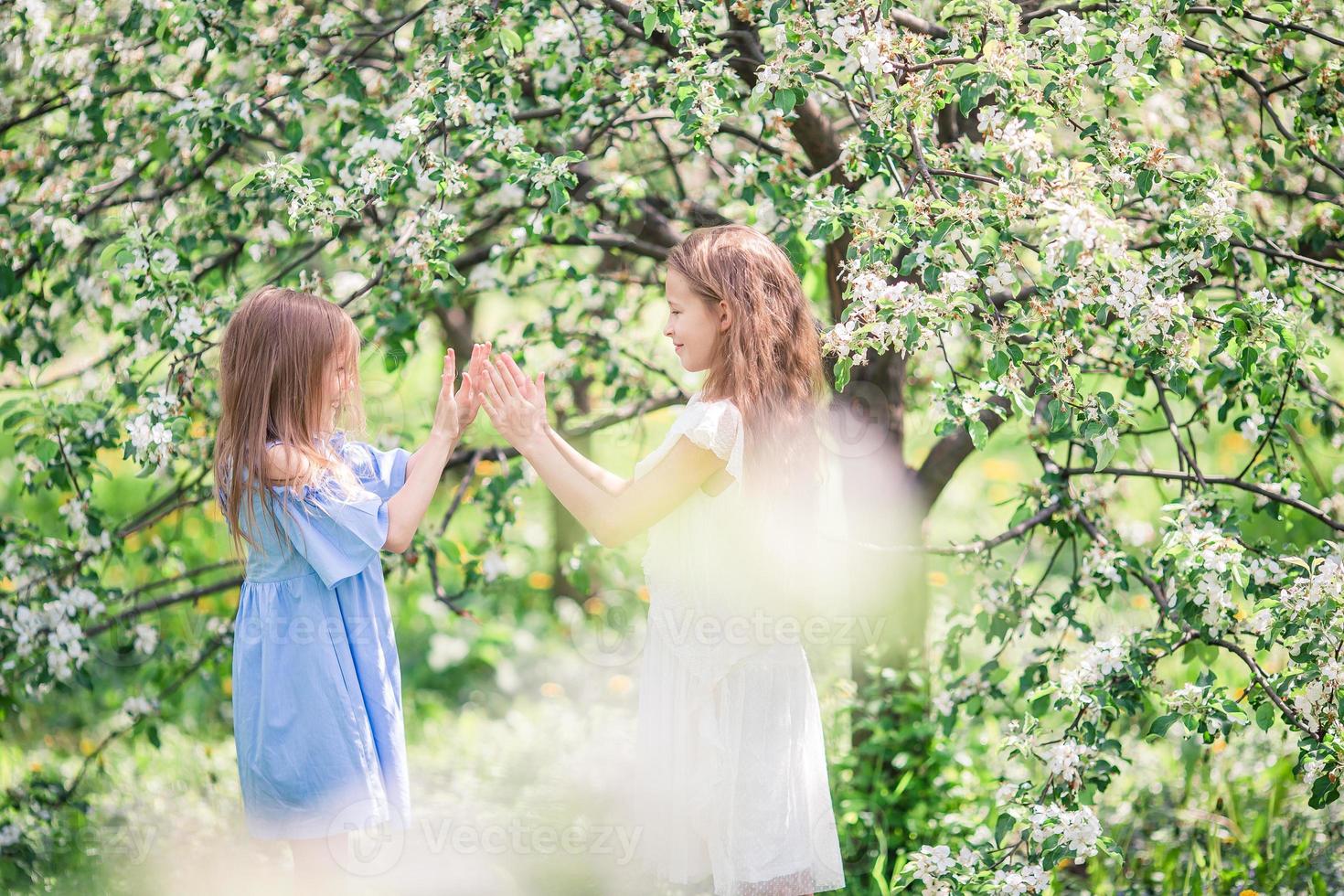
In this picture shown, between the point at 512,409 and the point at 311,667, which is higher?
the point at 512,409

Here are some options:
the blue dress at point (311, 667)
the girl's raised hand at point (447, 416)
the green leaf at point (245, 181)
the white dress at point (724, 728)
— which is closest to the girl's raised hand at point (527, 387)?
the girl's raised hand at point (447, 416)

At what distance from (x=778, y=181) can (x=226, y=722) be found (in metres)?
2.64

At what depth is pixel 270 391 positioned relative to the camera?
2.06m

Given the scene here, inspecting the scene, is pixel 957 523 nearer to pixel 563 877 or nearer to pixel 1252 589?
pixel 563 877

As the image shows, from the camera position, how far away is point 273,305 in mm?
2078

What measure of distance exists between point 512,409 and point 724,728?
2.26 ft

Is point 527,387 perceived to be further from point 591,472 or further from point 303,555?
point 303,555

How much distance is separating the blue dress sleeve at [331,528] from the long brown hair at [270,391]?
0.10 feet

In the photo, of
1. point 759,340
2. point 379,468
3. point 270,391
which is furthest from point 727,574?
point 270,391

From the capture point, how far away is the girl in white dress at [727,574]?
2053 mm

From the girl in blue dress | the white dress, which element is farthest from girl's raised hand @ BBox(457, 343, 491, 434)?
the white dress

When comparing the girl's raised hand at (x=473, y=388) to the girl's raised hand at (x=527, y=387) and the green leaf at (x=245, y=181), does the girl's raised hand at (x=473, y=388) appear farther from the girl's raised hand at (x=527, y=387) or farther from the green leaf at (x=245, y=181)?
the green leaf at (x=245, y=181)

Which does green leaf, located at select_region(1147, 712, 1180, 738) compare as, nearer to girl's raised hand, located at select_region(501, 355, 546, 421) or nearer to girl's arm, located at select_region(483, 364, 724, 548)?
girl's arm, located at select_region(483, 364, 724, 548)

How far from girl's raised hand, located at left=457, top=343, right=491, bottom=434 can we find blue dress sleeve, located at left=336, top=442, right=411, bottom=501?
0.14 metres
